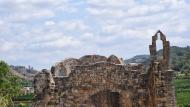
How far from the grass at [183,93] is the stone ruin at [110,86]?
3636 centimetres

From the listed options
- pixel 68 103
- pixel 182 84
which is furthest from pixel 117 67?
pixel 182 84

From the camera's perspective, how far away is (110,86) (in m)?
23.2

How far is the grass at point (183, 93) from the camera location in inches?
2485

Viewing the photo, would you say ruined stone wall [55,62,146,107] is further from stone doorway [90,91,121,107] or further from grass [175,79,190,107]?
grass [175,79,190,107]

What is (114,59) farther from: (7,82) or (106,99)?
(7,82)

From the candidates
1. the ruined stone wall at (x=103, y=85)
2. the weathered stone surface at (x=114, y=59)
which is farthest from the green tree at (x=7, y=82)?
the ruined stone wall at (x=103, y=85)

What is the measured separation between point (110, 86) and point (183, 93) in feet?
180

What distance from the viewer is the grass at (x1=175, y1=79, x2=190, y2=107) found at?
63.1m

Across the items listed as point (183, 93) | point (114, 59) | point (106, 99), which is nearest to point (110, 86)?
point (106, 99)

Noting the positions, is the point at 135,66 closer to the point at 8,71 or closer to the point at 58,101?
the point at 58,101

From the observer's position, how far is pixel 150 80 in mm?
22656

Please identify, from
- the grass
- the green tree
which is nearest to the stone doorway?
the green tree

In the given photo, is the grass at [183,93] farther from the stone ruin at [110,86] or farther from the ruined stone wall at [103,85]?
the ruined stone wall at [103,85]

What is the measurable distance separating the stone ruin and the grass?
119 feet
